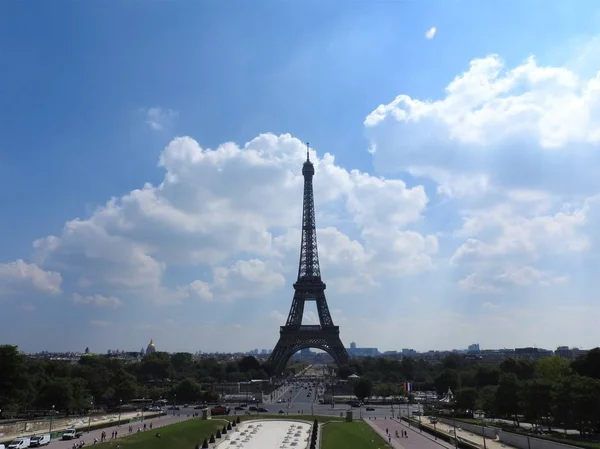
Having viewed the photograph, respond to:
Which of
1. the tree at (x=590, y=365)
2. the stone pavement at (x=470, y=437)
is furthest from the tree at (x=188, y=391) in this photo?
the tree at (x=590, y=365)

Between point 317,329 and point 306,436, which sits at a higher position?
point 317,329

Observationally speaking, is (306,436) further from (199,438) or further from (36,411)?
(36,411)

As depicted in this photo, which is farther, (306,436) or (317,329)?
(317,329)

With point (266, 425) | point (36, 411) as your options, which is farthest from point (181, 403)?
point (266, 425)

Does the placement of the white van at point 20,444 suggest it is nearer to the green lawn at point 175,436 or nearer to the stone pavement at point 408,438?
the green lawn at point 175,436

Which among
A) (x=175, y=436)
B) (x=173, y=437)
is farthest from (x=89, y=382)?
(x=173, y=437)

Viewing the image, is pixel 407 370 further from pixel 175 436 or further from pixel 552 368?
pixel 175 436
